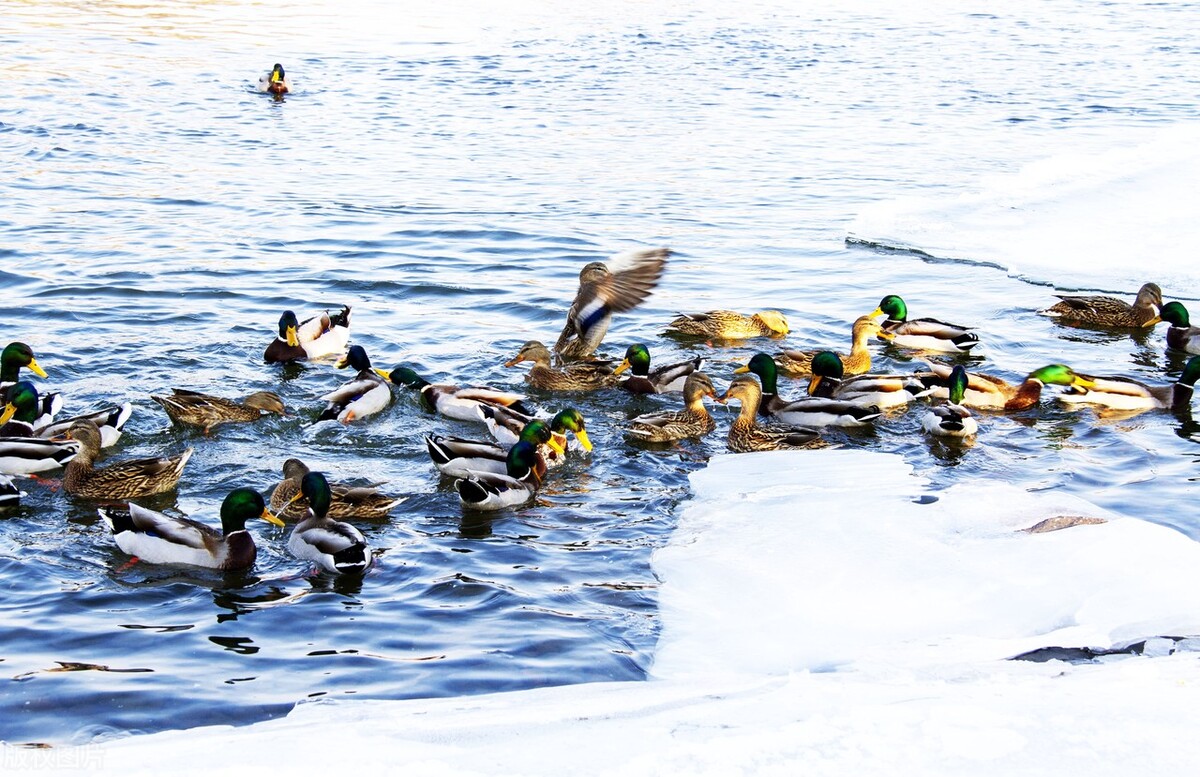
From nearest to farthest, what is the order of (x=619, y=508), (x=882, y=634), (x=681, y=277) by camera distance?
(x=882, y=634)
(x=619, y=508)
(x=681, y=277)

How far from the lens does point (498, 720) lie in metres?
5.73

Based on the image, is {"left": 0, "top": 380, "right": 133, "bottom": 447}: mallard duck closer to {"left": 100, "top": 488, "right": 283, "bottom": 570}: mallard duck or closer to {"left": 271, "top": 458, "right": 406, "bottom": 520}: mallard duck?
{"left": 271, "top": 458, "right": 406, "bottom": 520}: mallard duck

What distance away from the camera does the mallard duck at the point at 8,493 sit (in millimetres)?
8195

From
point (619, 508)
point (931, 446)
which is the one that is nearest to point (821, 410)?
point (931, 446)

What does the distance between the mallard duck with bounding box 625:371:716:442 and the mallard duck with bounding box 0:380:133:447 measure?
11.6 ft

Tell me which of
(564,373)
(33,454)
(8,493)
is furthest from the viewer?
(564,373)

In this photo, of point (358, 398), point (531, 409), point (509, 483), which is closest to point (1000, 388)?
point (531, 409)

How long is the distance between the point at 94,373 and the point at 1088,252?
34.3 ft

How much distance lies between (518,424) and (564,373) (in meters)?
1.28

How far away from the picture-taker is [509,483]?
28.0ft

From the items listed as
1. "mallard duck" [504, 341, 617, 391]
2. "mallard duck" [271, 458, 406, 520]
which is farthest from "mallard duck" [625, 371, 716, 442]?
"mallard duck" [271, 458, 406, 520]

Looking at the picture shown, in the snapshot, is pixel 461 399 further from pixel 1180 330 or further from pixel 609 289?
pixel 1180 330

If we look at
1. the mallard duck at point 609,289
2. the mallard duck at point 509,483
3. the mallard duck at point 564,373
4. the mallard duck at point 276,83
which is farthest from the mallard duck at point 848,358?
the mallard duck at point 276,83

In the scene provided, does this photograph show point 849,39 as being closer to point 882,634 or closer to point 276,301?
point 276,301
